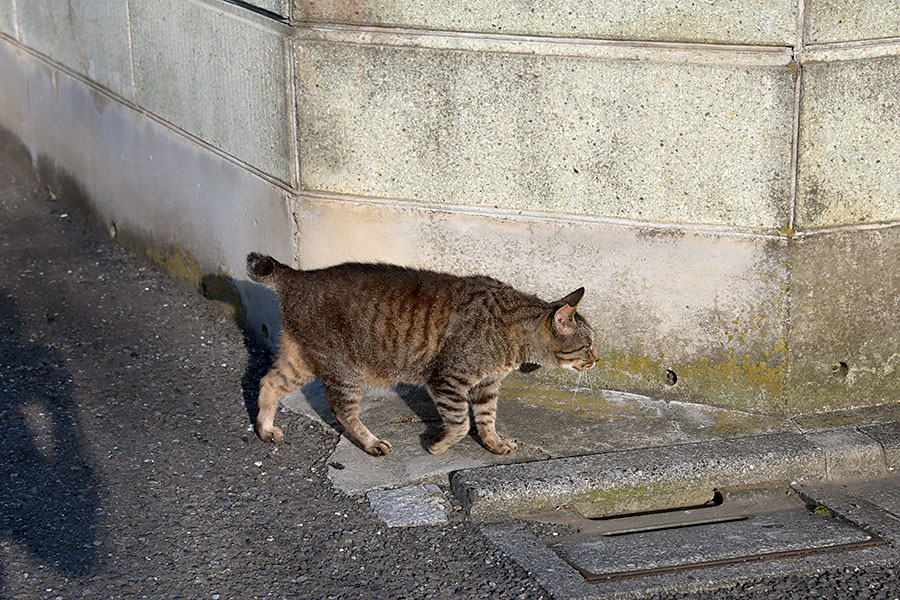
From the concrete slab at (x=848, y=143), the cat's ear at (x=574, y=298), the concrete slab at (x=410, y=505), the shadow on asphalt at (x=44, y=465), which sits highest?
the concrete slab at (x=848, y=143)

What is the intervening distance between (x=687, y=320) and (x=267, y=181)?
2.35m

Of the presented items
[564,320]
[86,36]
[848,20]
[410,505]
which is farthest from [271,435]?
[86,36]

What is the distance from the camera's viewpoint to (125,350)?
6.53 m

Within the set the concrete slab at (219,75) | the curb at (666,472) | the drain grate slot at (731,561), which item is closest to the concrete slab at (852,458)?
the curb at (666,472)

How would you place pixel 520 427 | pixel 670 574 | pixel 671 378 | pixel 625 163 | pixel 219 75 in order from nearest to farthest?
pixel 670 574
pixel 625 163
pixel 520 427
pixel 671 378
pixel 219 75

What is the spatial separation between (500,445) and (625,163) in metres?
1.48

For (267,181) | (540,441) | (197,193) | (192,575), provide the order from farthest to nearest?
(197,193), (267,181), (540,441), (192,575)

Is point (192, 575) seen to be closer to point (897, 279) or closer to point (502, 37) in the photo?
point (502, 37)

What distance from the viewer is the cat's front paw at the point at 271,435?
18.3 feet

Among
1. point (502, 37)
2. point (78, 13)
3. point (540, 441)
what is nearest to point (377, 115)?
point (502, 37)

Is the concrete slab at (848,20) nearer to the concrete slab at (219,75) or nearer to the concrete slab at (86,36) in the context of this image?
the concrete slab at (219,75)

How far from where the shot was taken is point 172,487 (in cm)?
513

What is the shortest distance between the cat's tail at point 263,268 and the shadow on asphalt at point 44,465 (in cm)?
116

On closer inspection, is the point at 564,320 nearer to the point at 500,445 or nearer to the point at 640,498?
the point at 500,445
